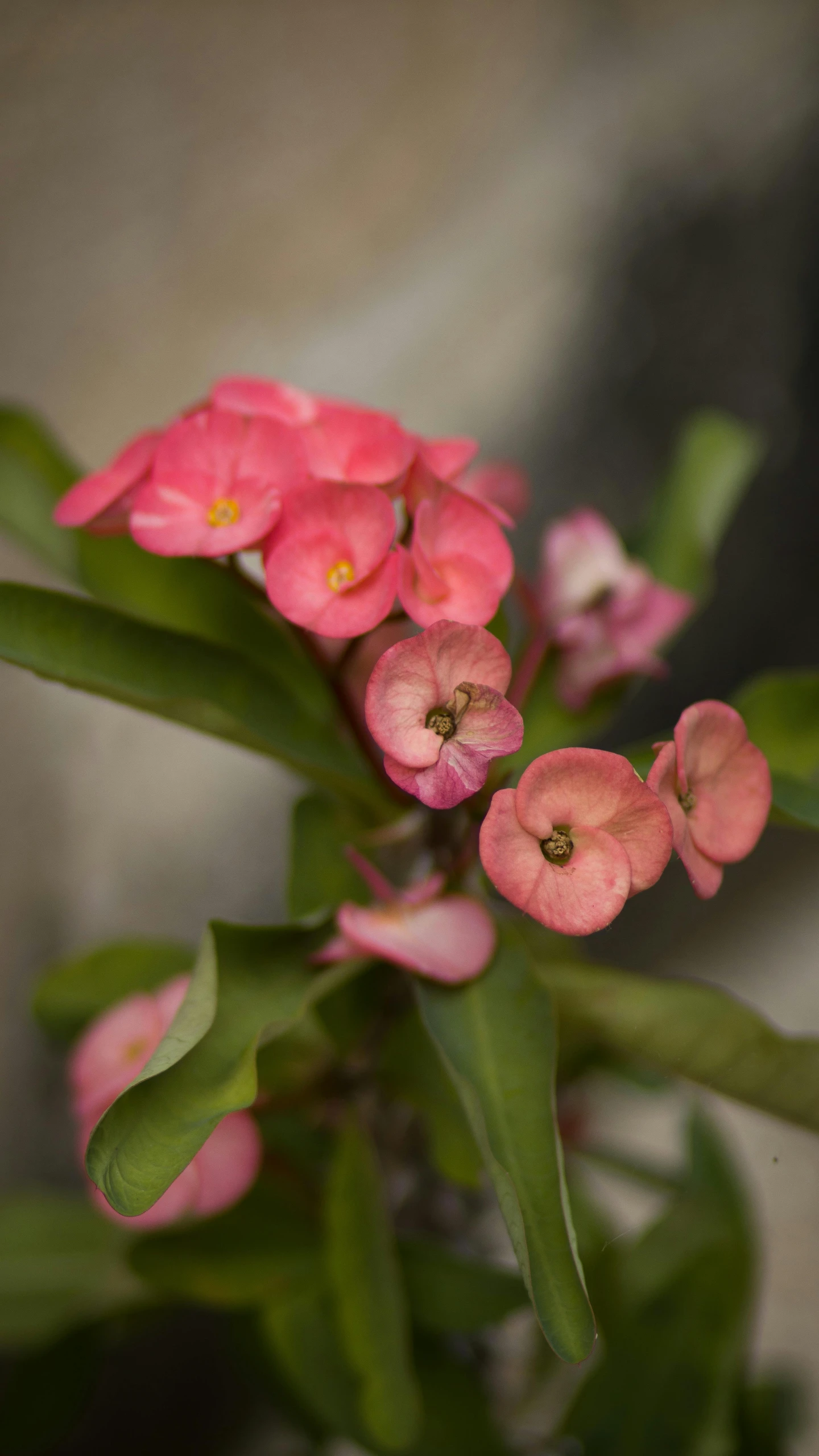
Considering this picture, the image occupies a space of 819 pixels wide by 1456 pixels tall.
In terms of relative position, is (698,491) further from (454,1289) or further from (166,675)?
(454,1289)

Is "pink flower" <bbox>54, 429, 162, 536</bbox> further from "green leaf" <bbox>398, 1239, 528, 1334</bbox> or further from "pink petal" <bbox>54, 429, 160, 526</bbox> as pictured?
"green leaf" <bbox>398, 1239, 528, 1334</bbox>

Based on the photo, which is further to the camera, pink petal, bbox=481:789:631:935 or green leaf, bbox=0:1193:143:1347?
green leaf, bbox=0:1193:143:1347

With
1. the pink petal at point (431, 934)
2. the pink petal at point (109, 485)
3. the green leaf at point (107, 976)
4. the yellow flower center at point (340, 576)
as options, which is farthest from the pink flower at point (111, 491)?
the green leaf at point (107, 976)

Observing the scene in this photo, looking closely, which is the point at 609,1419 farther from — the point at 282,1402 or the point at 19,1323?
the point at 19,1323

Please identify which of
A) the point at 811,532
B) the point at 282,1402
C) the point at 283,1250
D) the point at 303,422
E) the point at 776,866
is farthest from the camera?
the point at 776,866

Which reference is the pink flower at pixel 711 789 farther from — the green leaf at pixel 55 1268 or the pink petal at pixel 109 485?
the green leaf at pixel 55 1268

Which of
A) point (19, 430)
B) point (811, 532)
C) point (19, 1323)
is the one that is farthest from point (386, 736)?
point (811, 532)

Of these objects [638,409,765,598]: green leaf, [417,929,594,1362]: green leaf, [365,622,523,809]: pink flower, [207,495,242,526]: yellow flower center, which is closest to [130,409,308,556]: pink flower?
[207,495,242,526]: yellow flower center

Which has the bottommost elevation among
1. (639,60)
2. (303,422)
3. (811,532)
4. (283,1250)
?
(283,1250)
